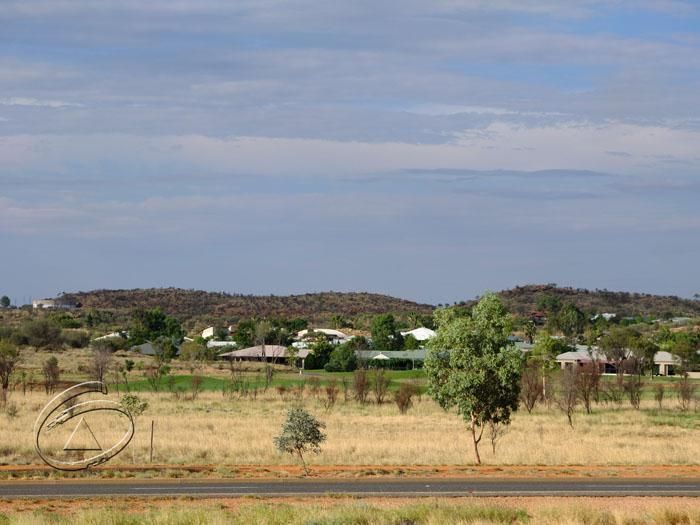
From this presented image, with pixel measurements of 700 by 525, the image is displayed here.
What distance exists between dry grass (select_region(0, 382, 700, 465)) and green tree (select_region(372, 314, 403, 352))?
2489 inches

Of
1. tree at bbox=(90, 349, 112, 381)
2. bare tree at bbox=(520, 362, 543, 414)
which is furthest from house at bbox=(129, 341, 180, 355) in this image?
bare tree at bbox=(520, 362, 543, 414)

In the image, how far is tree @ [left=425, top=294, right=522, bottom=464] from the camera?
37688 millimetres

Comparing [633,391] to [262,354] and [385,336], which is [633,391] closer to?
[262,354]

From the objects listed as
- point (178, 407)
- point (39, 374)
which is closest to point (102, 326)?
point (39, 374)

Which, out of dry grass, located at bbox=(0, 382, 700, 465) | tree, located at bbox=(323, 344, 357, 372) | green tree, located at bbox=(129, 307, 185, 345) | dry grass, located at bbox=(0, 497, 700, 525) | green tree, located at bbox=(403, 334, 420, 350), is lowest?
dry grass, located at bbox=(0, 382, 700, 465)

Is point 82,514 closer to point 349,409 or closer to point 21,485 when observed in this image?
point 21,485

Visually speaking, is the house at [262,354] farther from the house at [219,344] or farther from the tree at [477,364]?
the tree at [477,364]

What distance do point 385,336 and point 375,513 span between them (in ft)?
368

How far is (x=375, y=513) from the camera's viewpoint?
2211cm

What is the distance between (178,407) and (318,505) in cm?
3879

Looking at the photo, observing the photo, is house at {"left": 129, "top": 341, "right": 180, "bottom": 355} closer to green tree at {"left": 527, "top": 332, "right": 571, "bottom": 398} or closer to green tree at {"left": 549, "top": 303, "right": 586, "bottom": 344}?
green tree at {"left": 527, "top": 332, "right": 571, "bottom": 398}

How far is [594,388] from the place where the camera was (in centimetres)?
6775

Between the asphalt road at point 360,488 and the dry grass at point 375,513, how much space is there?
108 inches

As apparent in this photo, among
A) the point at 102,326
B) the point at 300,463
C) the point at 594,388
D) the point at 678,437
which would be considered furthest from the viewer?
the point at 102,326
